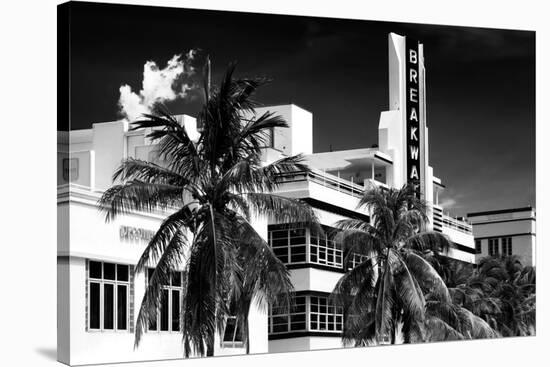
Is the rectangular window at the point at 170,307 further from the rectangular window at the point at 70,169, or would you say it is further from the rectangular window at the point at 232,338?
the rectangular window at the point at 70,169

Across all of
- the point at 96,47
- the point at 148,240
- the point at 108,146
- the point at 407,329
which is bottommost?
the point at 407,329

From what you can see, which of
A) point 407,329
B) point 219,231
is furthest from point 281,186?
point 219,231

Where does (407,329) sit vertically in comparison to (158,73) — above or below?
below

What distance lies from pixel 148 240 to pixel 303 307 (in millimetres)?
6616

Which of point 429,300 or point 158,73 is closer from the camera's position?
point 158,73

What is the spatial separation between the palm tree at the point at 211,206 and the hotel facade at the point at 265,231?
728 millimetres

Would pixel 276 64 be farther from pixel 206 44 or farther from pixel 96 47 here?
pixel 96 47

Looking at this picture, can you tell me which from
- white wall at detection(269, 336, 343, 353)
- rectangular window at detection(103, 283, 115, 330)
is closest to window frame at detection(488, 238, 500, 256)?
white wall at detection(269, 336, 343, 353)

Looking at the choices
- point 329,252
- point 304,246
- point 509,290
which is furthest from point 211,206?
point 509,290

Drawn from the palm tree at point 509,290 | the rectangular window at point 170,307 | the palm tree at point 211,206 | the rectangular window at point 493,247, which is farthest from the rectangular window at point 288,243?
the rectangular window at point 493,247

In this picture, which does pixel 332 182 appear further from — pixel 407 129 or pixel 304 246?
pixel 407 129

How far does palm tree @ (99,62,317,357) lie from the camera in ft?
89.6

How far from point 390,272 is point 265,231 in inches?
142

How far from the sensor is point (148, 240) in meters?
29.8
